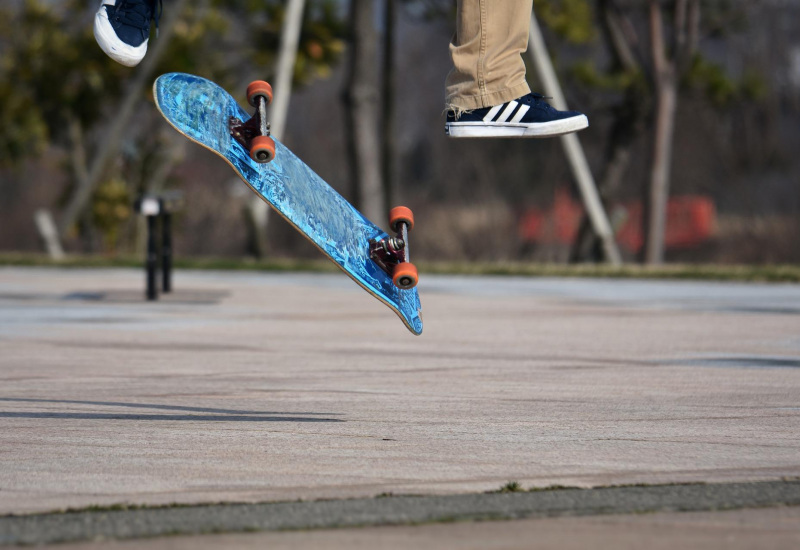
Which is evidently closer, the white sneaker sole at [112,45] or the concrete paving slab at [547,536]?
the concrete paving slab at [547,536]

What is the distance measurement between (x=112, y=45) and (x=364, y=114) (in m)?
12.9

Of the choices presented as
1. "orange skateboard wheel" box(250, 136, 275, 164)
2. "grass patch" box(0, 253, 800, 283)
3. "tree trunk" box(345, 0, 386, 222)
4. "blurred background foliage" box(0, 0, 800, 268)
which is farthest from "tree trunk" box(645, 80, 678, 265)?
"orange skateboard wheel" box(250, 136, 275, 164)

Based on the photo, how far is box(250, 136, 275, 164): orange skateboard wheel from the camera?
3.90 meters

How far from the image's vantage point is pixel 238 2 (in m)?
21.3

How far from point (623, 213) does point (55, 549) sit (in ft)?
46.9

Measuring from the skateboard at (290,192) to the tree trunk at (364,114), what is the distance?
39.8 ft

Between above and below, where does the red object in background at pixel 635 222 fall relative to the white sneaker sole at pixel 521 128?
below

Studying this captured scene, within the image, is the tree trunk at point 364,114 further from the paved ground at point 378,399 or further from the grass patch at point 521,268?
the paved ground at point 378,399

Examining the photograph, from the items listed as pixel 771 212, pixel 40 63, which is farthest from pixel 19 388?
pixel 771 212

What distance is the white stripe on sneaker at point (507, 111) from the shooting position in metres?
4.22

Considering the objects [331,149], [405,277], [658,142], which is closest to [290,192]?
[405,277]

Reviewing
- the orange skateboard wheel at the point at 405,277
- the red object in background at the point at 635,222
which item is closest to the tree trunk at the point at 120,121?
the red object in background at the point at 635,222

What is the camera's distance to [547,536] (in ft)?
8.36

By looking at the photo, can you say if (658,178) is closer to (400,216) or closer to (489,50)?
(489,50)
